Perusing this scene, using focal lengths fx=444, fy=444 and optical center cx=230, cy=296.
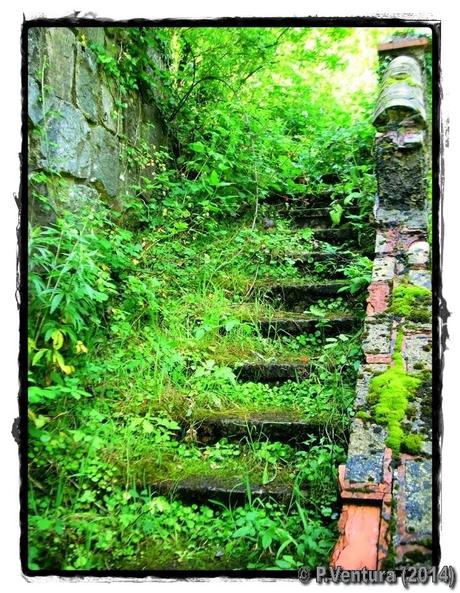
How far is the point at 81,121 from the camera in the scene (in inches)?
104

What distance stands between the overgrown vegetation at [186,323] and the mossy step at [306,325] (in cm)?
5

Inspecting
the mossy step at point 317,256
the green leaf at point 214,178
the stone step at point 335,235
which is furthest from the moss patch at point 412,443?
the green leaf at point 214,178

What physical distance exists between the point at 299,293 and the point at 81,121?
1.82 metres

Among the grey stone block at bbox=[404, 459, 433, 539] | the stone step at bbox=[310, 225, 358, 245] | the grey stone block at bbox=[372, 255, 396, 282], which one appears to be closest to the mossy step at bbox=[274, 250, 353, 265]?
the stone step at bbox=[310, 225, 358, 245]

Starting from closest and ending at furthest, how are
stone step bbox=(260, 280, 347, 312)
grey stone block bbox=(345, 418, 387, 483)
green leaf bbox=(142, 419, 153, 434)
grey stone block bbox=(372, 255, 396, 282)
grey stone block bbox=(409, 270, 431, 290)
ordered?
grey stone block bbox=(345, 418, 387, 483) < green leaf bbox=(142, 419, 153, 434) < grey stone block bbox=(409, 270, 431, 290) < grey stone block bbox=(372, 255, 396, 282) < stone step bbox=(260, 280, 347, 312)

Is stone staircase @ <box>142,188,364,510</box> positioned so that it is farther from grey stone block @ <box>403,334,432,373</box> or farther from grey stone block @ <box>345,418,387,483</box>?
grey stone block @ <box>403,334,432,373</box>

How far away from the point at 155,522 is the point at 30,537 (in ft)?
1.58

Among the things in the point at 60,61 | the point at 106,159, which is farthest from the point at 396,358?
the point at 60,61

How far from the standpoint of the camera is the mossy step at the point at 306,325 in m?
2.87

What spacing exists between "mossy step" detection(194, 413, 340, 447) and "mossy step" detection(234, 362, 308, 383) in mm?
340

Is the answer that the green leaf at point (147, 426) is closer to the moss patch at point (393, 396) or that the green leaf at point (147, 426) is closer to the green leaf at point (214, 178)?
the moss patch at point (393, 396)

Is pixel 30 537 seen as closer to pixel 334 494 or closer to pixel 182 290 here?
pixel 334 494

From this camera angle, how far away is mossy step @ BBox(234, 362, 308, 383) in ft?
8.52

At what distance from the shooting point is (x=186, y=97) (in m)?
4.04
